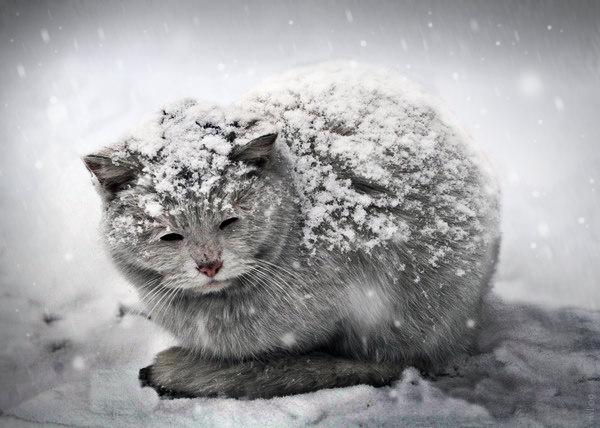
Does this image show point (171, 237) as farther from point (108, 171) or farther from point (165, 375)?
point (165, 375)

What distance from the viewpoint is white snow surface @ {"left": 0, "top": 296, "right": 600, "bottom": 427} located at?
1950mm

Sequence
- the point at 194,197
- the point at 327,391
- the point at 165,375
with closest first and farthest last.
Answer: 1. the point at 194,197
2. the point at 327,391
3. the point at 165,375

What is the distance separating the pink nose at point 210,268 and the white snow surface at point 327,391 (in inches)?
23.4

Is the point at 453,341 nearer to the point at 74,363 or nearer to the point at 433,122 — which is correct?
the point at 433,122

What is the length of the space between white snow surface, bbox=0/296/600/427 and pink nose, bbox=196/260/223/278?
0.59 m

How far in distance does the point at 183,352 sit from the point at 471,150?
1655mm

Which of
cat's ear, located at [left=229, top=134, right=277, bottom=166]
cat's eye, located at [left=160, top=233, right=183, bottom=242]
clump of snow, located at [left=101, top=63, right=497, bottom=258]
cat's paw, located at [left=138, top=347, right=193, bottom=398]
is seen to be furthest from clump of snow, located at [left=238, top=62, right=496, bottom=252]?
cat's paw, located at [left=138, top=347, right=193, bottom=398]

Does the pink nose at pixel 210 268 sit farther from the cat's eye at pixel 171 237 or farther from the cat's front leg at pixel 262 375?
the cat's front leg at pixel 262 375

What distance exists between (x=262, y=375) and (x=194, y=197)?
2.80ft

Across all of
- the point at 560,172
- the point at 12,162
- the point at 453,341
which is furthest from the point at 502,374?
the point at 12,162

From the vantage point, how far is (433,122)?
7.72 feet

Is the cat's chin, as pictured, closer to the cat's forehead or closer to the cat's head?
the cat's head

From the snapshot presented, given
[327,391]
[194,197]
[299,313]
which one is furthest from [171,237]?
[327,391]

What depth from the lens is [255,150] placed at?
6.17ft
